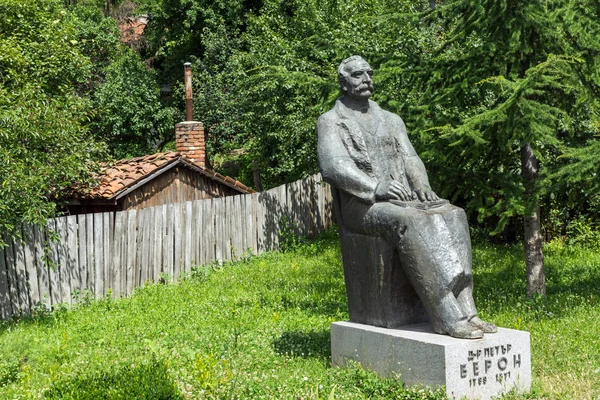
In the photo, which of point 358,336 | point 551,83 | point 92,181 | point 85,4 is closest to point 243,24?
point 85,4

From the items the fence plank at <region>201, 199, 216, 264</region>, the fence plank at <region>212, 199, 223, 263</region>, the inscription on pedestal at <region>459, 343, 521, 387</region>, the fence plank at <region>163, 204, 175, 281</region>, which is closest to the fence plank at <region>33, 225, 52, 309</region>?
the fence plank at <region>163, 204, 175, 281</region>

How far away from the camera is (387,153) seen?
7680mm

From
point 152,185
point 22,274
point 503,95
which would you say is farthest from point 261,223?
point 503,95

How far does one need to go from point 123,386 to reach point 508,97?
5804mm

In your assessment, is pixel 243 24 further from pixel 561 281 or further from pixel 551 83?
pixel 551 83

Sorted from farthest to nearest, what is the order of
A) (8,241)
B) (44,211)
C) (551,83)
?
(8,241)
(44,211)
(551,83)

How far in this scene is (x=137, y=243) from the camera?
47.8ft

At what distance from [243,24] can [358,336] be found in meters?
24.6

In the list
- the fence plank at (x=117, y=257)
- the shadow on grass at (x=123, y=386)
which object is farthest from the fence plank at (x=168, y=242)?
the shadow on grass at (x=123, y=386)

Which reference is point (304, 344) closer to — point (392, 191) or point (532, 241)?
point (392, 191)

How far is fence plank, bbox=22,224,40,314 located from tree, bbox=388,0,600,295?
6090mm

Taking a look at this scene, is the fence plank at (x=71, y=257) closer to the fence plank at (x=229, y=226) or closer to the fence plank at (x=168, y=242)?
the fence plank at (x=168, y=242)

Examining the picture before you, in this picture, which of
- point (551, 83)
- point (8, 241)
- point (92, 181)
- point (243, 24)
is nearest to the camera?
point (551, 83)

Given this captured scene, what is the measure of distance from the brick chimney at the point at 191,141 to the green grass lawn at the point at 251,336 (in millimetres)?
4719
